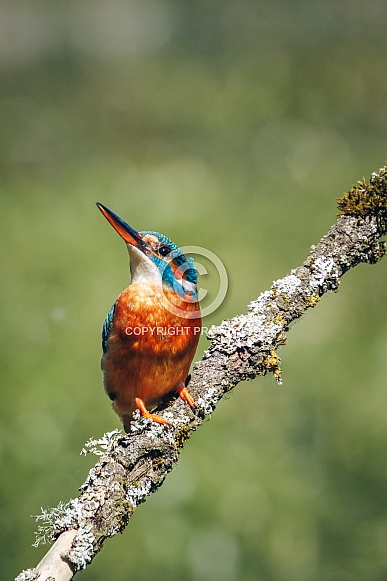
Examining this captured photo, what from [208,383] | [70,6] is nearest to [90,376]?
[208,383]

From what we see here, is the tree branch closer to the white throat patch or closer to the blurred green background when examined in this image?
the white throat patch

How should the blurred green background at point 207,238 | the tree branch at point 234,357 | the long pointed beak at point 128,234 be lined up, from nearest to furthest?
the tree branch at point 234,357
the long pointed beak at point 128,234
the blurred green background at point 207,238

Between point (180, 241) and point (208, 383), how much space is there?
303 cm

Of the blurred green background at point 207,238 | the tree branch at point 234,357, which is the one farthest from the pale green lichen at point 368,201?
the blurred green background at point 207,238

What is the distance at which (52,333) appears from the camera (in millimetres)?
5348

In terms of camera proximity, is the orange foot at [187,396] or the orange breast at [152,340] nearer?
the orange foot at [187,396]

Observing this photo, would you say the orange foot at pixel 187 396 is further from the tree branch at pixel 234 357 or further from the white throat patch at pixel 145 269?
the white throat patch at pixel 145 269

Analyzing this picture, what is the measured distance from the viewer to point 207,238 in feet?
18.7

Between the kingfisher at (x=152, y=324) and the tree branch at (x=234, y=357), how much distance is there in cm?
18

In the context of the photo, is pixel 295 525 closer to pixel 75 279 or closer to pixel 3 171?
pixel 75 279

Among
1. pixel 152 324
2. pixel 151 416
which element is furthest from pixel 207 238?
pixel 151 416

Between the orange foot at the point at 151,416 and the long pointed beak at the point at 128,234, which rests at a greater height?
the long pointed beak at the point at 128,234

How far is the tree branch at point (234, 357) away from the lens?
2.23 meters

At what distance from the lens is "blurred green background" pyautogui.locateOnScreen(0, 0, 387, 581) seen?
4160 millimetres
